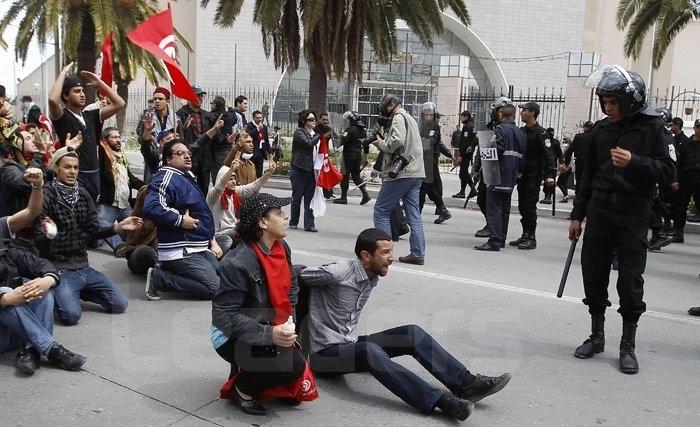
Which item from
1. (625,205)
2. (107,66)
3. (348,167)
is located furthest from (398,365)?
(348,167)

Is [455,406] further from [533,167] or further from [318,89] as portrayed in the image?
[318,89]

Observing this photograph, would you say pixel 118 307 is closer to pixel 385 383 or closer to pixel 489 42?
pixel 385 383

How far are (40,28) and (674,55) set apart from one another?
4079 centimetres

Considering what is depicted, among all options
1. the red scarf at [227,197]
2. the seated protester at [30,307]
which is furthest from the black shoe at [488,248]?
the seated protester at [30,307]

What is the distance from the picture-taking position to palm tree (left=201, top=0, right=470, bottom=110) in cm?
1658

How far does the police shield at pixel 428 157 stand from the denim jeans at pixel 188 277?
4.71 meters

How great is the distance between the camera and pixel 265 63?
45.7 metres

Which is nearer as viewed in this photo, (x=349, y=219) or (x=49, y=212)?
(x=49, y=212)

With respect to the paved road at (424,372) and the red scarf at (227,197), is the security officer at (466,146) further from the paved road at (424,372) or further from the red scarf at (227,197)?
the red scarf at (227,197)

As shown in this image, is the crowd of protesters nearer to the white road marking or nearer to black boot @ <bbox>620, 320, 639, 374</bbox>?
black boot @ <bbox>620, 320, 639, 374</bbox>

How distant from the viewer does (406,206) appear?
775 cm

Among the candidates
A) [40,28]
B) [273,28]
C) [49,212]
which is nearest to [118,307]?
[49,212]

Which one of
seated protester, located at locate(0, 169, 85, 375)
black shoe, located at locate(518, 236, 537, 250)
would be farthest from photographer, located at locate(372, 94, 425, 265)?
seated protester, located at locate(0, 169, 85, 375)

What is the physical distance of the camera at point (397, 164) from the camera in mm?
7559
